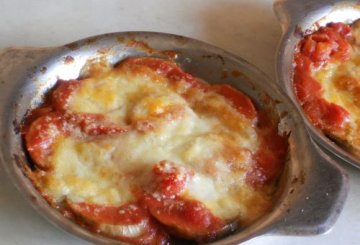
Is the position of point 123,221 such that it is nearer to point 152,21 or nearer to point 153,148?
point 153,148

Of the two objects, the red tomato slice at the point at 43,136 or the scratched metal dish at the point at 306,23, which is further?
the scratched metal dish at the point at 306,23

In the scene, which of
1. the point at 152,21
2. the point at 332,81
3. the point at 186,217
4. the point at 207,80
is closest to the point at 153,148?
the point at 186,217

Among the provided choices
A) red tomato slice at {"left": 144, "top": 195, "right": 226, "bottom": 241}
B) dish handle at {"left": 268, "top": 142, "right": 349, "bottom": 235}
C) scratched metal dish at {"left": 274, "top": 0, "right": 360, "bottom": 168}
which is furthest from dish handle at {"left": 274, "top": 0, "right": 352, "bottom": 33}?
red tomato slice at {"left": 144, "top": 195, "right": 226, "bottom": 241}

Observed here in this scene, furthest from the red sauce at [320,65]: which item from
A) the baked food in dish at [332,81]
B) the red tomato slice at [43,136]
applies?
the red tomato slice at [43,136]

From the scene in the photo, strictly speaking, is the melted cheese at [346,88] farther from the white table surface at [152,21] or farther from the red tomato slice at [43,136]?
the red tomato slice at [43,136]

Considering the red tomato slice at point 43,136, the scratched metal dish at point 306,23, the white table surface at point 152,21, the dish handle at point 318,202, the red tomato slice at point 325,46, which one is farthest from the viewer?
the white table surface at point 152,21

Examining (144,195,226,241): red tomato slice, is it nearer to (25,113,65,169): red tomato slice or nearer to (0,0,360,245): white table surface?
(25,113,65,169): red tomato slice

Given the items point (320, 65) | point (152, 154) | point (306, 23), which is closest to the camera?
point (152, 154)
